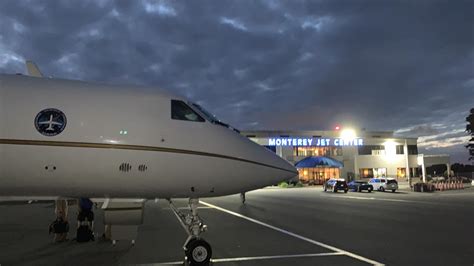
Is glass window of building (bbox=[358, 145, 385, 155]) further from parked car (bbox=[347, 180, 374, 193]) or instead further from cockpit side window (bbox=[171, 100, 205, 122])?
cockpit side window (bbox=[171, 100, 205, 122])

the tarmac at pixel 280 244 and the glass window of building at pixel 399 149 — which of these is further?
the glass window of building at pixel 399 149

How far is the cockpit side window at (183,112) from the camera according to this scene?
7555 millimetres

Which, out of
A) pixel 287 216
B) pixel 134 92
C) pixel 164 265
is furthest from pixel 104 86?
pixel 287 216

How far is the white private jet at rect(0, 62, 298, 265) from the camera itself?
6.46 m

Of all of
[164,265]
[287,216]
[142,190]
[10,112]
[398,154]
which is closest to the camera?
[10,112]

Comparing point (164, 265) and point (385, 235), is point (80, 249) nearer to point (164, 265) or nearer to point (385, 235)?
point (164, 265)

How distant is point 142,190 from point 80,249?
477 cm

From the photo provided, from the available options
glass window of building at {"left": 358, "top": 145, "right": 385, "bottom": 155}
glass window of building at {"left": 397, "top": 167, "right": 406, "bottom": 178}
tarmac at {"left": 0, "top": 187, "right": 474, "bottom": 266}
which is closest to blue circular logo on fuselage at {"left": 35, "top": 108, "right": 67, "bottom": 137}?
tarmac at {"left": 0, "top": 187, "right": 474, "bottom": 266}

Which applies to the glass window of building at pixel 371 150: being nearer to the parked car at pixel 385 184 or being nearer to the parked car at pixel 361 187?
the parked car at pixel 385 184

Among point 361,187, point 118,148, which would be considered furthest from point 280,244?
point 361,187

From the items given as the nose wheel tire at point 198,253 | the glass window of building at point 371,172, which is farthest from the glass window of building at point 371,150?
the nose wheel tire at point 198,253

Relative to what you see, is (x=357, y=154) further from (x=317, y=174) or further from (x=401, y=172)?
(x=401, y=172)

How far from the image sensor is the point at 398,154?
6894 cm

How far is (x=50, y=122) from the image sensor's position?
652 cm
